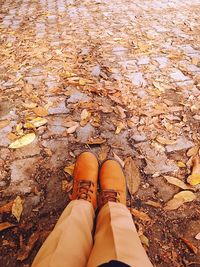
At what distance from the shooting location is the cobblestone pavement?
A: 1819 millimetres

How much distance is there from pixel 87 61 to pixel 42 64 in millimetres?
575

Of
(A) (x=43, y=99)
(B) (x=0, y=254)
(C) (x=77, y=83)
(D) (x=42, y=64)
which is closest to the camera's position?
(B) (x=0, y=254)

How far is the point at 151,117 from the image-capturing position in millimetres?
2623

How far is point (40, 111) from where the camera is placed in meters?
2.74

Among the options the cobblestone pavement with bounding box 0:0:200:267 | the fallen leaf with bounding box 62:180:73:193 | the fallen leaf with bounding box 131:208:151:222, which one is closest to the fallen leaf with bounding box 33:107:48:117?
the cobblestone pavement with bounding box 0:0:200:267

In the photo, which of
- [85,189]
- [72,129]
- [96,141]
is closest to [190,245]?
[85,189]

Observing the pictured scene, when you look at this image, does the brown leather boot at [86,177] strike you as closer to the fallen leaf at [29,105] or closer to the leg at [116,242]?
the leg at [116,242]

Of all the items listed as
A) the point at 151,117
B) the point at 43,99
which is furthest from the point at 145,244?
the point at 43,99

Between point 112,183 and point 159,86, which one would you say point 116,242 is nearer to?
point 112,183

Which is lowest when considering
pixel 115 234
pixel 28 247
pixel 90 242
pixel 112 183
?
pixel 28 247

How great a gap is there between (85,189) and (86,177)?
134mm

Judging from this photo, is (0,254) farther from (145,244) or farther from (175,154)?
(175,154)

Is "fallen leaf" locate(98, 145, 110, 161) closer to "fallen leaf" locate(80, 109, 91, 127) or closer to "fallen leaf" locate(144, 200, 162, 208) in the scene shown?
"fallen leaf" locate(80, 109, 91, 127)

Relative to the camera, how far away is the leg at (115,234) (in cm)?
128
